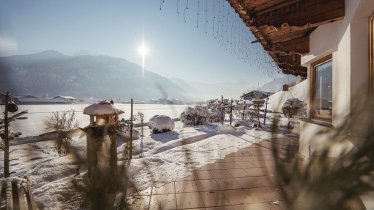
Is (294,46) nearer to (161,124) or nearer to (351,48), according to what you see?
(351,48)

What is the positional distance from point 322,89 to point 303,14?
204cm

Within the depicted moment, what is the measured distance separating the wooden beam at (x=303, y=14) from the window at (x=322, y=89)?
4.05 ft

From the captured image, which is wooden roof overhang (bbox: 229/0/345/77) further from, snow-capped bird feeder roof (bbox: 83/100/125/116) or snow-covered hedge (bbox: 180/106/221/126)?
snow-covered hedge (bbox: 180/106/221/126)

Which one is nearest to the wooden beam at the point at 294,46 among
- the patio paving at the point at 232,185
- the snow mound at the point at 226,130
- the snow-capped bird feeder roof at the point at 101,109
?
the patio paving at the point at 232,185

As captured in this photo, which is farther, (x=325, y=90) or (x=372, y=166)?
(x=325, y=90)

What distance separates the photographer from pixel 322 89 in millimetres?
5168

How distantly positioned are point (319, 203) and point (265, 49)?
21.1ft

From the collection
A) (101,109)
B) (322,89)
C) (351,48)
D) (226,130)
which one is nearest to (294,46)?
(322,89)

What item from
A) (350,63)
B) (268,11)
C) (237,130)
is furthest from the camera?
(237,130)

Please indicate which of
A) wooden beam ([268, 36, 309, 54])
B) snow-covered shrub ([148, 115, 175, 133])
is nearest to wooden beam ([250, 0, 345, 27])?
wooden beam ([268, 36, 309, 54])

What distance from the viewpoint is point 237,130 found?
1168 cm

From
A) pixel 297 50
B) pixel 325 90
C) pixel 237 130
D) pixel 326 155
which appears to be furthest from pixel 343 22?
pixel 237 130

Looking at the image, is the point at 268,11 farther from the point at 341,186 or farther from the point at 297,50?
the point at 341,186

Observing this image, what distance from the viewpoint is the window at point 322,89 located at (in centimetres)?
472
